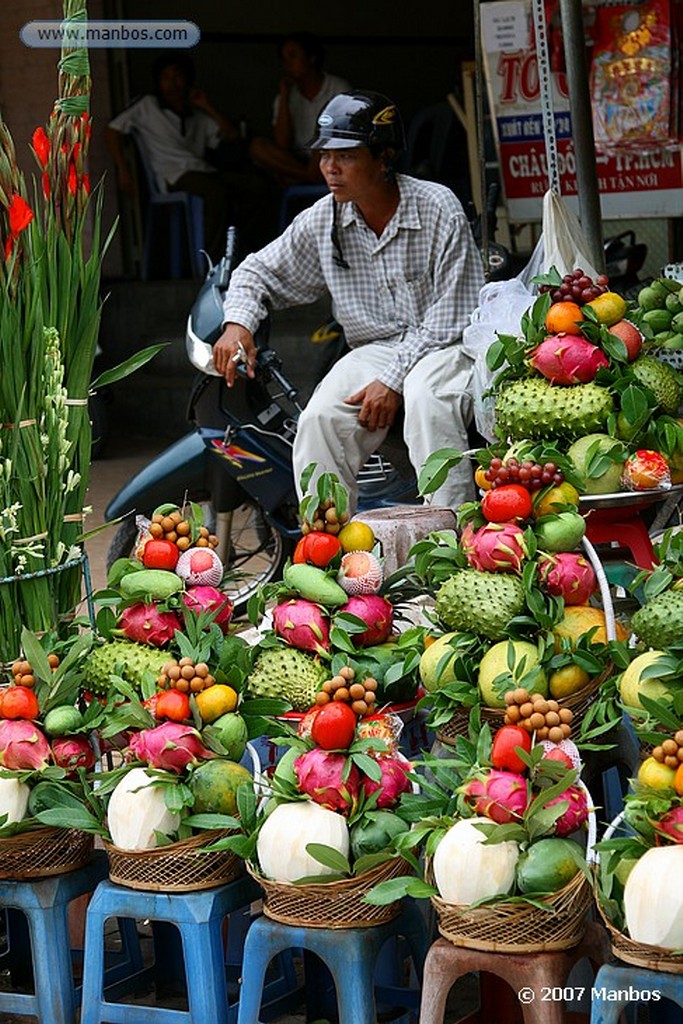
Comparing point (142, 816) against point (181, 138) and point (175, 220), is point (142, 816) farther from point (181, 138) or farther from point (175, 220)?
point (175, 220)

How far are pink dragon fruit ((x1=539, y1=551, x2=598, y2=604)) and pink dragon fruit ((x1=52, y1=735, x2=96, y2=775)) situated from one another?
899 mm

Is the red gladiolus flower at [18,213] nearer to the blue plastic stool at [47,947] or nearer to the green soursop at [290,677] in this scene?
the green soursop at [290,677]

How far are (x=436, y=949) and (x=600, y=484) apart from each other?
3.85 ft

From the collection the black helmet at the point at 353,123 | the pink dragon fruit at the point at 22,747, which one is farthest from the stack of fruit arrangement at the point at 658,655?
the black helmet at the point at 353,123

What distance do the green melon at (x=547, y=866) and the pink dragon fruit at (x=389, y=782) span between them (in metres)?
0.30

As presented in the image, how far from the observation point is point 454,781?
264 cm

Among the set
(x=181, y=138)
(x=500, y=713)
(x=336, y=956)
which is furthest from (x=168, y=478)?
(x=181, y=138)

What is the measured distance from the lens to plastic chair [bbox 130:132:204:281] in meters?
10.6

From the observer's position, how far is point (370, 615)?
3068mm

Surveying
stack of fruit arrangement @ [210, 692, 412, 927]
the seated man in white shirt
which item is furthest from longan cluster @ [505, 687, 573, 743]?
the seated man in white shirt

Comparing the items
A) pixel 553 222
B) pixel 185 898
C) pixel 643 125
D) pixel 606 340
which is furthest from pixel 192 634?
pixel 643 125

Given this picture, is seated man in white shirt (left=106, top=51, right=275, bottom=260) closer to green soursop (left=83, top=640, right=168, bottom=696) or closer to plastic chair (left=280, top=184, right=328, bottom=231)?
plastic chair (left=280, top=184, right=328, bottom=231)

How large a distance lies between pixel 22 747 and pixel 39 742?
3 centimetres

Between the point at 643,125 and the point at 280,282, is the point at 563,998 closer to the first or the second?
the point at 280,282
